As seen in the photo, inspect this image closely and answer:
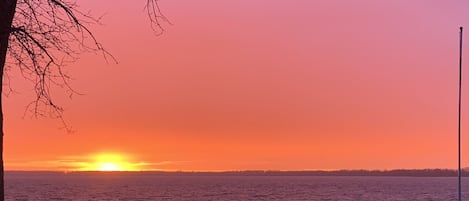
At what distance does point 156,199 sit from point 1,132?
79.1 metres

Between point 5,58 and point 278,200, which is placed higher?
point 5,58

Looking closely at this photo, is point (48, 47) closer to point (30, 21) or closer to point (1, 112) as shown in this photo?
point (30, 21)

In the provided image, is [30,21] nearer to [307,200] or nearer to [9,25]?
[9,25]

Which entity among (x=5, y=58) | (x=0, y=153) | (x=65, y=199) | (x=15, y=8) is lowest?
(x=65, y=199)

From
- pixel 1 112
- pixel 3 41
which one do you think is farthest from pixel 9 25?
pixel 1 112

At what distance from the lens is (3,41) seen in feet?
22.9

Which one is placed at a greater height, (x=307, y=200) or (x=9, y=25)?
(x=9, y=25)

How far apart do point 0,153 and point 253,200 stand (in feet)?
255

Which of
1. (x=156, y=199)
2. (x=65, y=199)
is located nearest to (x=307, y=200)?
(x=156, y=199)

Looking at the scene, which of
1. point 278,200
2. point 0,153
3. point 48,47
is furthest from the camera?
point 278,200

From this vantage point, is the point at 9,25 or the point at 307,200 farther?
the point at 307,200

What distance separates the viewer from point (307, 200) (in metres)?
83.4

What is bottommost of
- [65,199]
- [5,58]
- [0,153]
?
[65,199]

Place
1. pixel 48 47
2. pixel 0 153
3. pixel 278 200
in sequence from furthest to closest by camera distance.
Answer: pixel 278 200
pixel 48 47
pixel 0 153
